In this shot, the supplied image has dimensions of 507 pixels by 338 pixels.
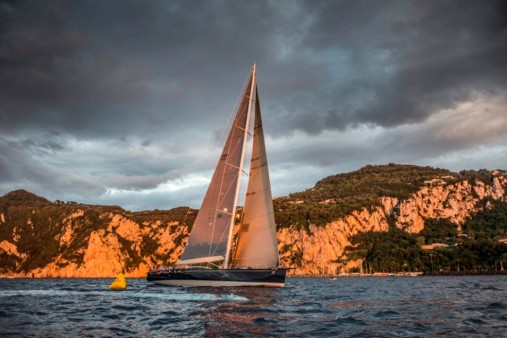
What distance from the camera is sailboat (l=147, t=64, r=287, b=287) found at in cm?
3950

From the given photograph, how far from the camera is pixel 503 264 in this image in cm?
14250

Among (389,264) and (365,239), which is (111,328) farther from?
(365,239)

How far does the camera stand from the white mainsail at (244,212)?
4025 cm

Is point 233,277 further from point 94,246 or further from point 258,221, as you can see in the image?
point 94,246

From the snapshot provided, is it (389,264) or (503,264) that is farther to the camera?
(389,264)

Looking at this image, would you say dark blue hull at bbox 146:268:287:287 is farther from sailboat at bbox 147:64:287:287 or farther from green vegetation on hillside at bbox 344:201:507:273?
green vegetation on hillside at bbox 344:201:507:273

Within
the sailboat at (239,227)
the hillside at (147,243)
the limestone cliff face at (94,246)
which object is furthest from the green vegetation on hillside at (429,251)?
the sailboat at (239,227)

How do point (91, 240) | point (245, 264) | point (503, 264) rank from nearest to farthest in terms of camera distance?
point (245, 264), point (503, 264), point (91, 240)

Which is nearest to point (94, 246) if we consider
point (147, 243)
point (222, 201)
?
point (147, 243)

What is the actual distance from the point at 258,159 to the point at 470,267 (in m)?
137

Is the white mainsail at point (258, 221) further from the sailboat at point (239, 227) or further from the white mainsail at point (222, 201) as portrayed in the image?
the white mainsail at point (222, 201)

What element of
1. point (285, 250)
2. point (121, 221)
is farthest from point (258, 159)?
point (121, 221)

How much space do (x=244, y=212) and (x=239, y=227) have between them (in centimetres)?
162

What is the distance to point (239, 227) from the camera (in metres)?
41.7
